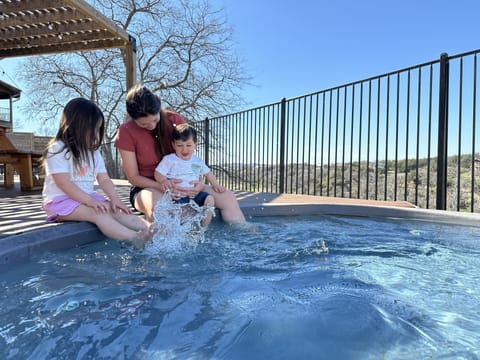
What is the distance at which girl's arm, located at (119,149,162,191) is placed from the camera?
2.25m

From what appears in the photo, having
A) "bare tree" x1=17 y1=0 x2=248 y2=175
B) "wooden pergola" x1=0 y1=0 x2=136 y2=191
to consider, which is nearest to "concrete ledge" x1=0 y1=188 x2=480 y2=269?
"wooden pergola" x1=0 y1=0 x2=136 y2=191

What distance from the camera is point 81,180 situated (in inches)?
78.0

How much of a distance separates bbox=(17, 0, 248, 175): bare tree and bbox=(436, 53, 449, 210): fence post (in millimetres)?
9518

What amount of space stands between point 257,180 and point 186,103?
787 centimetres

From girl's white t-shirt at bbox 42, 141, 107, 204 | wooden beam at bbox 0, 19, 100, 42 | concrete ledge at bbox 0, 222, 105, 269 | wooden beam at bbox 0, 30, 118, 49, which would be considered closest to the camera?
concrete ledge at bbox 0, 222, 105, 269

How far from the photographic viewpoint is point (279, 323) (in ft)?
3.26

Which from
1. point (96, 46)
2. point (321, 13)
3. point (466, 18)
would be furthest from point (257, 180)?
point (321, 13)

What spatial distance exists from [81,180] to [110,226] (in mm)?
335

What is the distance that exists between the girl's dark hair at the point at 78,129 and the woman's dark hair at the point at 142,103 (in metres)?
0.22

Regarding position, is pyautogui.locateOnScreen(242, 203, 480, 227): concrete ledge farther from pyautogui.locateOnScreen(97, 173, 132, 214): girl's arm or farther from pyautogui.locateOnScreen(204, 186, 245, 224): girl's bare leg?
pyautogui.locateOnScreen(97, 173, 132, 214): girl's arm

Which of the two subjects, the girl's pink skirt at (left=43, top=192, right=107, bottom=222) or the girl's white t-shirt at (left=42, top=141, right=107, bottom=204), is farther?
the girl's pink skirt at (left=43, top=192, right=107, bottom=222)

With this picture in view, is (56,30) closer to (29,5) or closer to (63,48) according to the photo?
(29,5)

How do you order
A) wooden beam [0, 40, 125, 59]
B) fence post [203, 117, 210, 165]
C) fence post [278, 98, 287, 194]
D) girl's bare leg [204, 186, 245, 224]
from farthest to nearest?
fence post [203, 117, 210, 165]
fence post [278, 98, 287, 194]
wooden beam [0, 40, 125, 59]
girl's bare leg [204, 186, 245, 224]

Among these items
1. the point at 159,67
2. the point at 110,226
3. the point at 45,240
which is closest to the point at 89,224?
the point at 110,226
